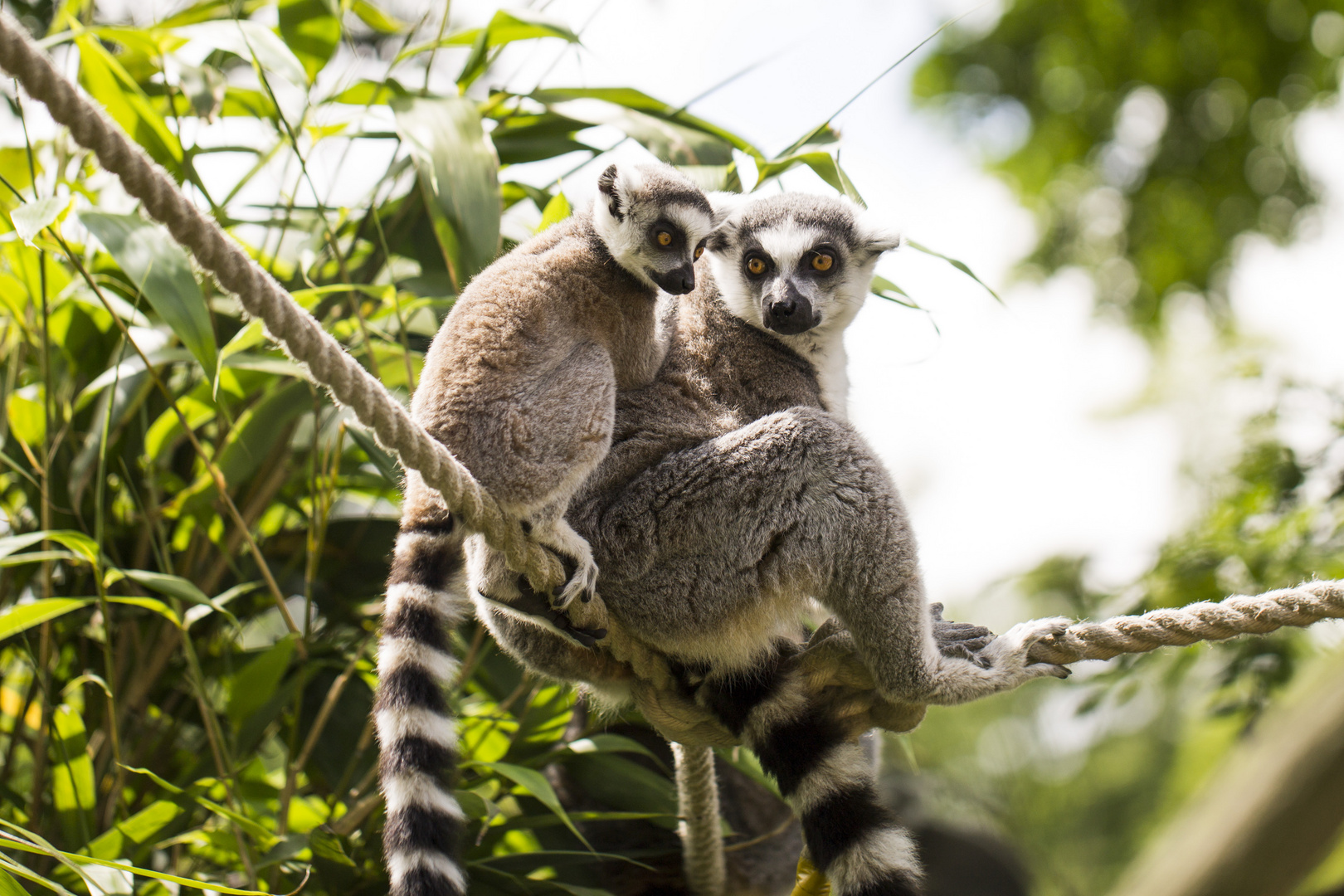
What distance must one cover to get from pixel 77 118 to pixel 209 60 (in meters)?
2.87

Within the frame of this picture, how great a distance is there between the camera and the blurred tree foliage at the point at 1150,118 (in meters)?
9.83

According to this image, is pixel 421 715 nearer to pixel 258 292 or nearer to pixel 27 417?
pixel 258 292

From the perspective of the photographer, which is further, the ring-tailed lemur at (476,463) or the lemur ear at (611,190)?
the lemur ear at (611,190)

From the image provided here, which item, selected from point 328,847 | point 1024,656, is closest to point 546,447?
point 1024,656

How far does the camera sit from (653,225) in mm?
2621

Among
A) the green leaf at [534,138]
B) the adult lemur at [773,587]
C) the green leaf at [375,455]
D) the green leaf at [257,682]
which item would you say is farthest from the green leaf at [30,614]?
the green leaf at [534,138]

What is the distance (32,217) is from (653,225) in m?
1.49

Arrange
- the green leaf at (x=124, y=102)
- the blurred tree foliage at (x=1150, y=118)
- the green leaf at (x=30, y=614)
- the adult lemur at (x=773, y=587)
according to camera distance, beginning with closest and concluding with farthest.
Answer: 1. the adult lemur at (x=773, y=587)
2. the green leaf at (x=30, y=614)
3. the green leaf at (x=124, y=102)
4. the blurred tree foliage at (x=1150, y=118)

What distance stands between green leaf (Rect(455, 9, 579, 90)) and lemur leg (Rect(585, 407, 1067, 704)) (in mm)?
1652

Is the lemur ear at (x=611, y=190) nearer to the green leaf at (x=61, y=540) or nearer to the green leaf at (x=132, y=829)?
the green leaf at (x=61, y=540)

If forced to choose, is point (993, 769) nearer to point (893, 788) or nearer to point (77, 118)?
point (893, 788)

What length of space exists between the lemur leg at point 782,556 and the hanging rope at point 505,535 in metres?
0.16

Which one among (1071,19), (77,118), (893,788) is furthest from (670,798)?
(1071,19)

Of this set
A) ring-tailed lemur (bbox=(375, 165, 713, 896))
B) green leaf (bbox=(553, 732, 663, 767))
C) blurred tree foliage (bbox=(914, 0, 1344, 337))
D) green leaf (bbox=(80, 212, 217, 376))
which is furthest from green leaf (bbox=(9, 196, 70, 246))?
blurred tree foliage (bbox=(914, 0, 1344, 337))
